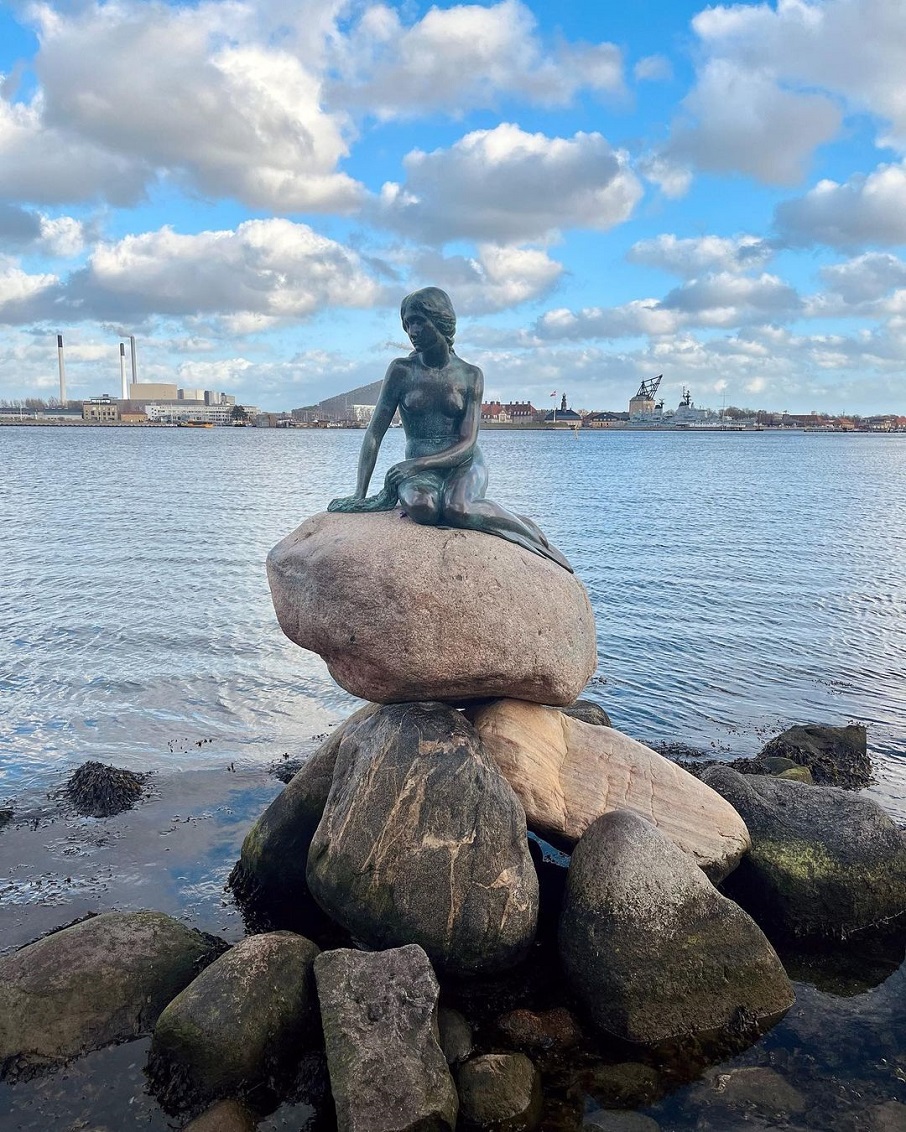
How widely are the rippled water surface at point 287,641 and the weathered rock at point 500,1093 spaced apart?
23.9ft

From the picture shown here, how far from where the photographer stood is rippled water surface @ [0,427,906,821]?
14.7 metres

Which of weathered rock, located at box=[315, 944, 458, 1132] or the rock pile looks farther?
the rock pile

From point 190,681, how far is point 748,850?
36.4 ft

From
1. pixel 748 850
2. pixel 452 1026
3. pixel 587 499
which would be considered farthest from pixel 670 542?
pixel 452 1026

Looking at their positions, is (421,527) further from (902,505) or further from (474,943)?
(902,505)

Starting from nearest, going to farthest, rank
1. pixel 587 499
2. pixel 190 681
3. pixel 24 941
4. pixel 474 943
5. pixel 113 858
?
pixel 474 943 < pixel 24 941 < pixel 113 858 < pixel 190 681 < pixel 587 499

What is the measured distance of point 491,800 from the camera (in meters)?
8.23

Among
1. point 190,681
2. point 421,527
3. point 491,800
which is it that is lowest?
point 190,681

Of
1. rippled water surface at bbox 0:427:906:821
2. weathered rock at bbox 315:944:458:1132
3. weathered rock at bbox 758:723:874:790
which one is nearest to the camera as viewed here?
weathered rock at bbox 315:944:458:1132

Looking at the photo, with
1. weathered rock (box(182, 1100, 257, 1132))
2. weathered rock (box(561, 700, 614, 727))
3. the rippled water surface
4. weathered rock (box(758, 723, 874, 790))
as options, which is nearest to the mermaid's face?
weathered rock (box(561, 700, 614, 727))

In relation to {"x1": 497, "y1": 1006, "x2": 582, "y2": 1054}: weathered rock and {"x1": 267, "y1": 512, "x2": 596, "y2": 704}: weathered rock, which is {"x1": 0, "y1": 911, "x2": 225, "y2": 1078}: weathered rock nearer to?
{"x1": 497, "y1": 1006, "x2": 582, "y2": 1054}: weathered rock

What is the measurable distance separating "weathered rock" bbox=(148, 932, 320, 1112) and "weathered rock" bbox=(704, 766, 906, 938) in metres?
4.46

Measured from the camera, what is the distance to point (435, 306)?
9.60 metres

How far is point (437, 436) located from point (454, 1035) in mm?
5736
